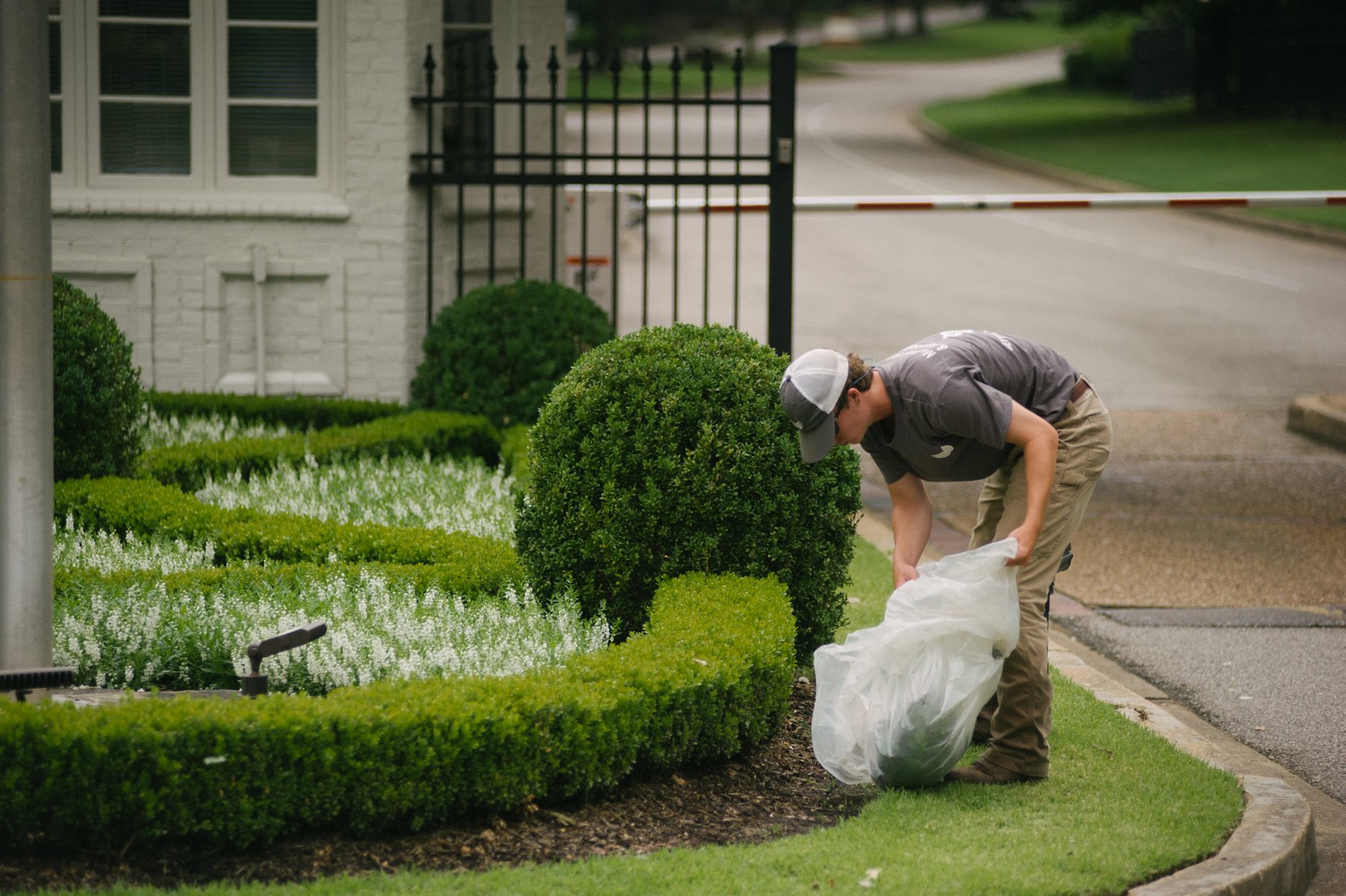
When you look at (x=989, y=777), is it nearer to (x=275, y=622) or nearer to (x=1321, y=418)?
(x=275, y=622)

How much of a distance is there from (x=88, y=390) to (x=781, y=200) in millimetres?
3875

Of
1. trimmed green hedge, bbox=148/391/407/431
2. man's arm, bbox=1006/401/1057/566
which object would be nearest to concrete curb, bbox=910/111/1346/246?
trimmed green hedge, bbox=148/391/407/431

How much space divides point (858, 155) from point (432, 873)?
96.1 ft

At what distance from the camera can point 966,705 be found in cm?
430

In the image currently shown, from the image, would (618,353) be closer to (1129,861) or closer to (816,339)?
(1129,861)

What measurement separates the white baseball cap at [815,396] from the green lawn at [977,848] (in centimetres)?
100

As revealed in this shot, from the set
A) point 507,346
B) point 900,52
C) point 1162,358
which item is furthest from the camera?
point 900,52

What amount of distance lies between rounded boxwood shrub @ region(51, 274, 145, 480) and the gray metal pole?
8.25 feet

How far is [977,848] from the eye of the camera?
12.8ft

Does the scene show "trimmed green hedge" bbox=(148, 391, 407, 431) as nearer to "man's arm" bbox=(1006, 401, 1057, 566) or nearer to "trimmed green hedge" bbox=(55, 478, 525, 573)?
"trimmed green hedge" bbox=(55, 478, 525, 573)

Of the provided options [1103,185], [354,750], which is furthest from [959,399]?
[1103,185]

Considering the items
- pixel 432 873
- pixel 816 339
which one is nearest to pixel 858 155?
pixel 816 339

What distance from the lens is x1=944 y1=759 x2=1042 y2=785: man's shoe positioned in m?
4.46

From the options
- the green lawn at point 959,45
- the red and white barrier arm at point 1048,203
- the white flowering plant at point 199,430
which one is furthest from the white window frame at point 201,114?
the green lawn at point 959,45
